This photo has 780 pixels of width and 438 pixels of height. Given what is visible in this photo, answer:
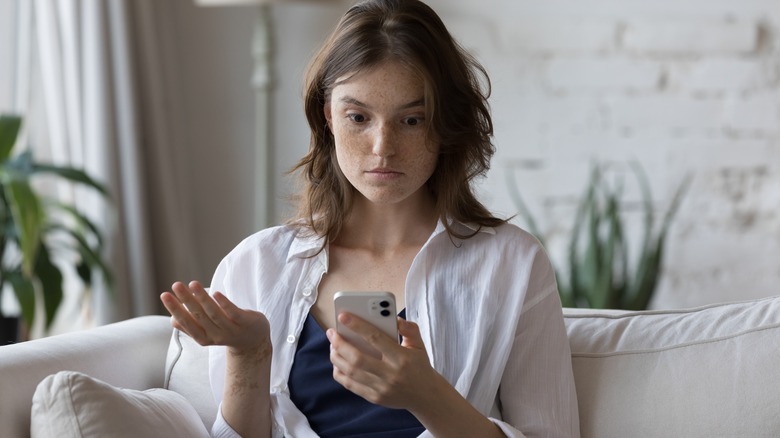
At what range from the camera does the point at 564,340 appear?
4.57 feet

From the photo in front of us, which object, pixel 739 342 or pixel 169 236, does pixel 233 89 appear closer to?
pixel 169 236

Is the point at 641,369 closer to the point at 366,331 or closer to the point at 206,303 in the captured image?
the point at 366,331

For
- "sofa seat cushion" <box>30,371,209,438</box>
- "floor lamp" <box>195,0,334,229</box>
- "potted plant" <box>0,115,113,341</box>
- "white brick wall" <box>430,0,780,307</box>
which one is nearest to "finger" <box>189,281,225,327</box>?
"sofa seat cushion" <box>30,371,209,438</box>

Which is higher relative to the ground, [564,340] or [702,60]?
[702,60]

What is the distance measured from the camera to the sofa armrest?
128 cm

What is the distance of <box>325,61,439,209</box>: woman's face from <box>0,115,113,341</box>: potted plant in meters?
1.38

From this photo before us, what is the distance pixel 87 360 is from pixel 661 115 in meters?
1.99

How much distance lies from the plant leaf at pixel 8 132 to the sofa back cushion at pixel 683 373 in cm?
168

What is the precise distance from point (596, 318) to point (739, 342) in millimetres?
219

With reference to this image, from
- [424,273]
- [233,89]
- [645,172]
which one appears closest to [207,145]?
[233,89]

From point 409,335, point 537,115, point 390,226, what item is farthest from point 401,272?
point 537,115

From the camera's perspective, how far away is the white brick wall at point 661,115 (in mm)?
2877

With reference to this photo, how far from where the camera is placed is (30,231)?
2.51m

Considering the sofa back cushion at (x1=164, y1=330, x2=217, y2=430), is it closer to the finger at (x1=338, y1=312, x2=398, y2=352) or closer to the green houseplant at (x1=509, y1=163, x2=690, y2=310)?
the finger at (x1=338, y1=312, x2=398, y2=352)
